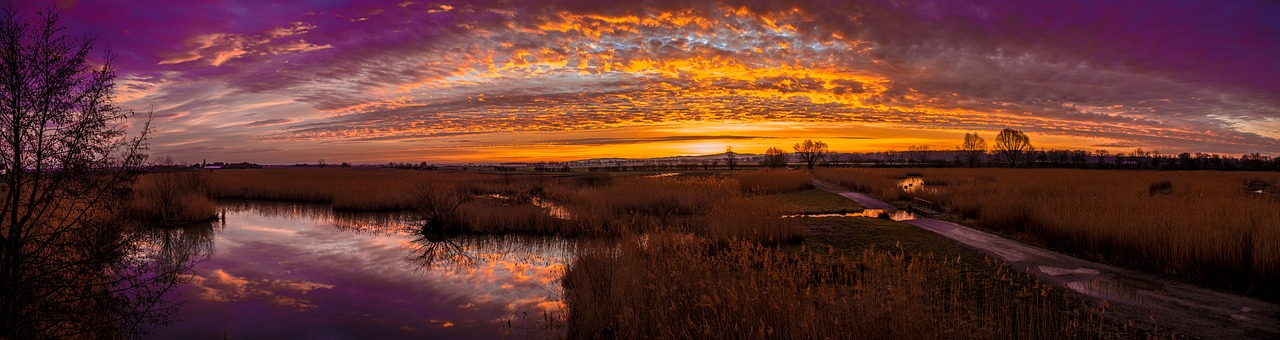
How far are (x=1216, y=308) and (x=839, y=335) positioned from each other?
5.21m

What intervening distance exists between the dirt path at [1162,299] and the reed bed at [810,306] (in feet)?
1.97

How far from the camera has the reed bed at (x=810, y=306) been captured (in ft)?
15.6

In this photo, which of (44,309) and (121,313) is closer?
(44,309)

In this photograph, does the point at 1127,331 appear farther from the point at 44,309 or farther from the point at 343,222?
the point at 343,222

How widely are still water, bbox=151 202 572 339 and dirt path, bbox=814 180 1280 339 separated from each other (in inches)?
296

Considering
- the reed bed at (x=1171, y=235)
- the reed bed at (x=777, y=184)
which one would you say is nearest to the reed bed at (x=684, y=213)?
the reed bed at (x=777, y=184)

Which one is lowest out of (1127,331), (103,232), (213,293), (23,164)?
(213,293)

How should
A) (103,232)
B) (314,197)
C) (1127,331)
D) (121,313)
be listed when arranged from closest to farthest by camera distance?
(1127,331) → (103,232) → (121,313) → (314,197)

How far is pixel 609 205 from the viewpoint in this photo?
1959 cm

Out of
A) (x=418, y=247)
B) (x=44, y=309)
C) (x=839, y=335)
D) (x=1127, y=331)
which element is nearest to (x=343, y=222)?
(x=418, y=247)

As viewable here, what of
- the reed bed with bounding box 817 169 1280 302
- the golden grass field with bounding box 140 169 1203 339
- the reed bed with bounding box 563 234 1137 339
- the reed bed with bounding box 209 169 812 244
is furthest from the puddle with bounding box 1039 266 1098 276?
the reed bed with bounding box 209 169 812 244

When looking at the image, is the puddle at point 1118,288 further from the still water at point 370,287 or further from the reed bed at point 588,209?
the still water at point 370,287

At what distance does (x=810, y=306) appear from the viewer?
4.71m

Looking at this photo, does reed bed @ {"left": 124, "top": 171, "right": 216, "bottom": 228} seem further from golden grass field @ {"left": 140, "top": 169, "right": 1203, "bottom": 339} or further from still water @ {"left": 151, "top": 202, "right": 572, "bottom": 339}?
golden grass field @ {"left": 140, "top": 169, "right": 1203, "bottom": 339}
